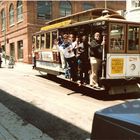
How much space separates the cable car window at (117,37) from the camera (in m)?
12.2

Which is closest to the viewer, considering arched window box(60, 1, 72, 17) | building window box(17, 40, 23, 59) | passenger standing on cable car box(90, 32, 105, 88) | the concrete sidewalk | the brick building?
the concrete sidewalk

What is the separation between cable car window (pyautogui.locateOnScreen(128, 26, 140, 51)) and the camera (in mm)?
12711

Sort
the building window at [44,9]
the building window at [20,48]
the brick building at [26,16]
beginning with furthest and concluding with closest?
the building window at [20,48] → the building window at [44,9] → the brick building at [26,16]

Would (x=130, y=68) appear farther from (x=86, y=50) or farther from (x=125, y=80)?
(x=86, y=50)

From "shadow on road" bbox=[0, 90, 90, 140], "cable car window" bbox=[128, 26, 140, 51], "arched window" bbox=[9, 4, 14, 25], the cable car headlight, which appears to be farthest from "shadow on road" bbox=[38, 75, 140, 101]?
"arched window" bbox=[9, 4, 14, 25]

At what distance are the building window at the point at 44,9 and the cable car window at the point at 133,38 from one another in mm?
24111

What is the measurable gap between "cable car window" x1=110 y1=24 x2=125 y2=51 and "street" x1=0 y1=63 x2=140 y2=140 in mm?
1882

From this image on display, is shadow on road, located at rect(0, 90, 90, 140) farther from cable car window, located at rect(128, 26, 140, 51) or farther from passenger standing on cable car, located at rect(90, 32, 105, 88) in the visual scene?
cable car window, located at rect(128, 26, 140, 51)

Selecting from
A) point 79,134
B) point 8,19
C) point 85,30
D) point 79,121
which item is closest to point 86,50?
point 85,30

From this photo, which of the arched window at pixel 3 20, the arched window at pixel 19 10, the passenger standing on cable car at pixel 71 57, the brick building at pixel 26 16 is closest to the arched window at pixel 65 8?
the brick building at pixel 26 16

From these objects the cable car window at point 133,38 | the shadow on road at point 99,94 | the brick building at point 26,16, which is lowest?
the shadow on road at point 99,94

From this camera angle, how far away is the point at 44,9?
36312mm

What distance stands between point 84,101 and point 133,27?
3390 millimetres

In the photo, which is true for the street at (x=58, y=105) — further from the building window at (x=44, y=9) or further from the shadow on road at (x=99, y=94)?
the building window at (x=44, y=9)
